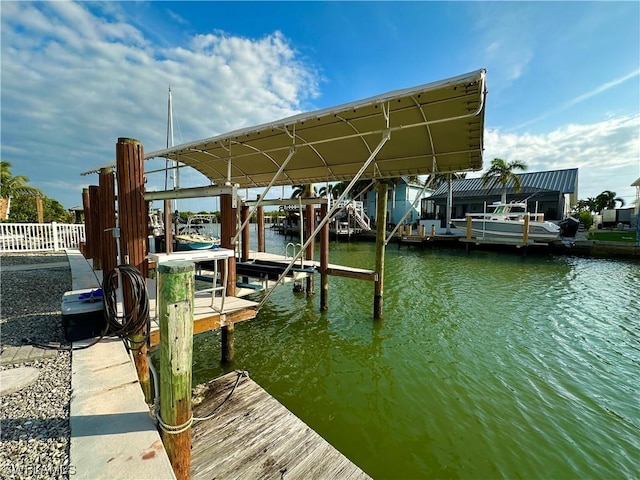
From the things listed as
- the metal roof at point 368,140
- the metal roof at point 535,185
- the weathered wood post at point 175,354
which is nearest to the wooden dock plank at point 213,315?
the weathered wood post at point 175,354

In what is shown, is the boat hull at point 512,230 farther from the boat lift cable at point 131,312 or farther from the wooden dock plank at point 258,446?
the boat lift cable at point 131,312

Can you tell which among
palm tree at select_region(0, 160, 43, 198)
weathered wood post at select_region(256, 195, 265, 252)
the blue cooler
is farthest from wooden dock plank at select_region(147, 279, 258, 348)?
palm tree at select_region(0, 160, 43, 198)

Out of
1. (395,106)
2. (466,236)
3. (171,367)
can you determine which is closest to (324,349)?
(171,367)

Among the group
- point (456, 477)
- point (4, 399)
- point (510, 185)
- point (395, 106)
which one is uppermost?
point (510, 185)

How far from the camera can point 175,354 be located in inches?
96.3

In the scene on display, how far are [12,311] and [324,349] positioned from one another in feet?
19.6

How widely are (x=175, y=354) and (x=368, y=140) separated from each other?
18.0 feet

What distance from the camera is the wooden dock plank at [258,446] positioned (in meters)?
2.84

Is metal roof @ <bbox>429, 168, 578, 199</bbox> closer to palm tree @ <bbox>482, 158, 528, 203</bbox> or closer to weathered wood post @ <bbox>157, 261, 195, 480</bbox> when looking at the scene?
palm tree @ <bbox>482, 158, 528, 203</bbox>

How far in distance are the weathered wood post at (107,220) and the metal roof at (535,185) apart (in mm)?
35066

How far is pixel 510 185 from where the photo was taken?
31.5m

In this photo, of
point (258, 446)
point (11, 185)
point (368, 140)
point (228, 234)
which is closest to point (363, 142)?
point (368, 140)

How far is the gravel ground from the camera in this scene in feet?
7.02

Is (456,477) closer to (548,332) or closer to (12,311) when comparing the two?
(548,332)
